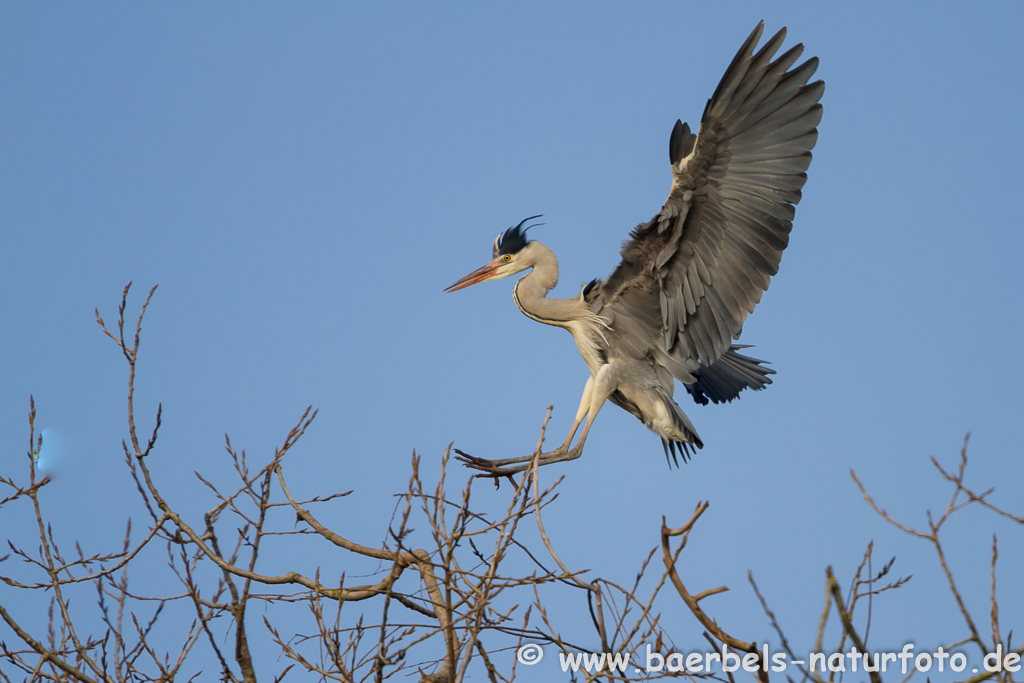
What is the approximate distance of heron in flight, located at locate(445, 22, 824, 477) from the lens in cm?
430

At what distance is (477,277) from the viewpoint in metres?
5.73

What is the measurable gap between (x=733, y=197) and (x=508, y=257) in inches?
65.6

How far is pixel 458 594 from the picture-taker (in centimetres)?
262

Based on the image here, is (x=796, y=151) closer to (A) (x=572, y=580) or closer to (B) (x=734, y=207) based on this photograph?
(B) (x=734, y=207)

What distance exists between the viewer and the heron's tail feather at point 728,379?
6.06 meters

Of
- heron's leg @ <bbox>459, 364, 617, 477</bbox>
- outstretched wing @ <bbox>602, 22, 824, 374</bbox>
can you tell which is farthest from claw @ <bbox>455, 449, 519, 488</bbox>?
outstretched wing @ <bbox>602, 22, 824, 374</bbox>

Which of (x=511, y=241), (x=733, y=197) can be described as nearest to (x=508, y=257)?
(x=511, y=241)

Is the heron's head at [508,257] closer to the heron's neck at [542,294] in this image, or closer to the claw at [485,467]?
the heron's neck at [542,294]

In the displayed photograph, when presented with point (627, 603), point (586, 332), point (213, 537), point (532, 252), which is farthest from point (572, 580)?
point (532, 252)

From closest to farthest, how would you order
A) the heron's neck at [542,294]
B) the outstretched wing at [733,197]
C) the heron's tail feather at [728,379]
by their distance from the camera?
1. the outstretched wing at [733,197]
2. the heron's neck at [542,294]
3. the heron's tail feather at [728,379]

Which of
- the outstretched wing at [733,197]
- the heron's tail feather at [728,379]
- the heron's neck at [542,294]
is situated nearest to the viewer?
the outstretched wing at [733,197]

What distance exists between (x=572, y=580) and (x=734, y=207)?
2553 millimetres

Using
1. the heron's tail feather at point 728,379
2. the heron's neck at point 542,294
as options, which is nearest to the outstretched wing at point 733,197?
the heron's neck at point 542,294

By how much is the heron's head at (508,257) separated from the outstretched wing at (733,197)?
86 cm
